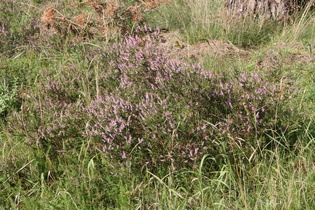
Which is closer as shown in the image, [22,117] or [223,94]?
[223,94]

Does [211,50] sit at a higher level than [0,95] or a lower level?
higher

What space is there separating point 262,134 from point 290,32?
8.65ft

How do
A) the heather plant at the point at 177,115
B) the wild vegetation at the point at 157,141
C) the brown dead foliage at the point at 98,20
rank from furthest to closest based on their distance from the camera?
Result: the brown dead foliage at the point at 98,20, the heather plant at the point at 177,115, the wild vegetation at the point at 157,141

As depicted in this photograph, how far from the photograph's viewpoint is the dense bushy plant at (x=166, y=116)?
2.78 m

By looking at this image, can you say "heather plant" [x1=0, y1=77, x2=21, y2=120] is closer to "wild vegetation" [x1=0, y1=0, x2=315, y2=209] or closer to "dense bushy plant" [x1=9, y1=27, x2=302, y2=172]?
"wild vegetation" [x1=0, y1=0, x2=315, y2=209]

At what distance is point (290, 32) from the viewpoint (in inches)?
203

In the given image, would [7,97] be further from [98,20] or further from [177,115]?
[177,115]

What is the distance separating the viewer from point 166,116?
9.12 feet

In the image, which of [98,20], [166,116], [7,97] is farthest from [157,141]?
[98,20]

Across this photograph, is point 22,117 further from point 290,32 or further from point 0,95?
point 290,32

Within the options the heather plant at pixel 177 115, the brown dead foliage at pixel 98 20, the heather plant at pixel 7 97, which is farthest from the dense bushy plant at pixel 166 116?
the brown dead foliage at pixel 98 20

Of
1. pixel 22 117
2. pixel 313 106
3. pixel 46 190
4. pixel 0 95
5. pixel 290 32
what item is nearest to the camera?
pixel 46 190

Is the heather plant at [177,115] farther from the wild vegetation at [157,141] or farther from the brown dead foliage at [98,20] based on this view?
the brown dead foliage at [98,20]

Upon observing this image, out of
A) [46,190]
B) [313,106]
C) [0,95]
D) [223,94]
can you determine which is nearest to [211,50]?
[313,106]
